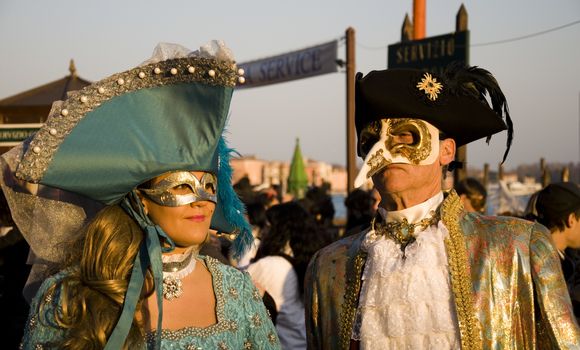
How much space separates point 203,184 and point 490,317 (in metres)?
1.25

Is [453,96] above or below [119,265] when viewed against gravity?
above

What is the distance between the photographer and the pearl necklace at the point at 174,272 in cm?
336

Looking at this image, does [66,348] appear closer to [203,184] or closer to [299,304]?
[203,184]

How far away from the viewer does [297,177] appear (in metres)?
22.0

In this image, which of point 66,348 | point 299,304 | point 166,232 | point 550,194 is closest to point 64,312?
point 66,348

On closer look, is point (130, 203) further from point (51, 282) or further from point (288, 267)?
point (288, 267)

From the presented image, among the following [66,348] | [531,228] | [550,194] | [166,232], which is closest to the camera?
[66,348]

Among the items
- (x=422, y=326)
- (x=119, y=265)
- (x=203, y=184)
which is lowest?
(x=422, y=326)

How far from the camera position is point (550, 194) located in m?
5.70

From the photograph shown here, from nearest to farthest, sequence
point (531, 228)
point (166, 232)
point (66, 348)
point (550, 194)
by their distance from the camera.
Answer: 1. point (66, 348)
2. point (166, 232)
3. point (531, 228)
4. point (550, 194)

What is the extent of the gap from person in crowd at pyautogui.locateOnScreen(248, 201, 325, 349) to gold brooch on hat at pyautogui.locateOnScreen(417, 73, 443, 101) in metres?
2.52

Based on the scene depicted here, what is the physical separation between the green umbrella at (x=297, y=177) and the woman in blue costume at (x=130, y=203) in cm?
1795

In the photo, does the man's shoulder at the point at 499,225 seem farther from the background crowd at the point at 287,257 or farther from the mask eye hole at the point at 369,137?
the background crowd at the point at 287,257

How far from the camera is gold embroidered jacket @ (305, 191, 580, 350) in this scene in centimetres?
331
